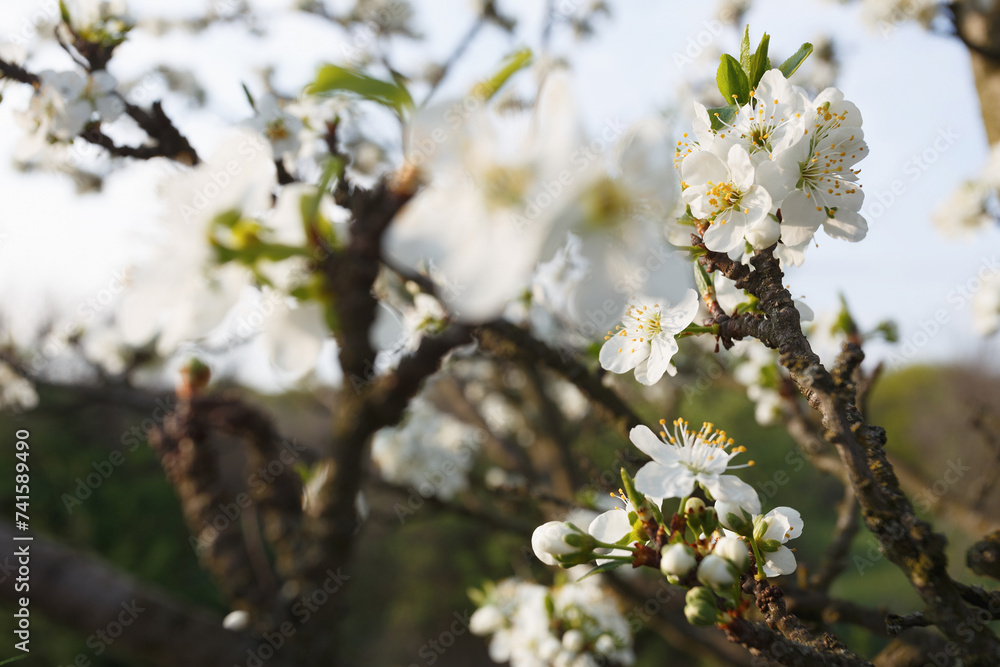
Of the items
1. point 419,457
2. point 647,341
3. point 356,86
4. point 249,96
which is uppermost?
point 356,86

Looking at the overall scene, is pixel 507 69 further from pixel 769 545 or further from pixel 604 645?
pixel 604 645

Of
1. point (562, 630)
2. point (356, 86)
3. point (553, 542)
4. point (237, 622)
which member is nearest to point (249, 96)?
point (356, 86)

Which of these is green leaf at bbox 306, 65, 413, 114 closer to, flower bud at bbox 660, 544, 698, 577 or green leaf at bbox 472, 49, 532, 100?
green leaf at bbox 472, 49, 532, 100

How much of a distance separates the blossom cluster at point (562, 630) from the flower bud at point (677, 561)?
0.94 metres

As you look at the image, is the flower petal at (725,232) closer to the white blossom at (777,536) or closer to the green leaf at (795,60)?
the green leaf at (795,60)

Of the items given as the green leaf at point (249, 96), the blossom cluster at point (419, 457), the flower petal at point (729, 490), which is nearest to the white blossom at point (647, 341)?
the flower petal at point (729, 490)

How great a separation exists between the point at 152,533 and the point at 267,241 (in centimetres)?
632

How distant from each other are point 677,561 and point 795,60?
0.54 metres

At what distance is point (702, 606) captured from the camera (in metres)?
0.55

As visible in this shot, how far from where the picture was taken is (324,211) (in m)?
0.37

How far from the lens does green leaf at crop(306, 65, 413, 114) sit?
12.3 inches

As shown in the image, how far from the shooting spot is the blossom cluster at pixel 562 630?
1.39m

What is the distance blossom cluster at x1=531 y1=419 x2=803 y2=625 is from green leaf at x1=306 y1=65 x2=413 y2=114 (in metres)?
0.41

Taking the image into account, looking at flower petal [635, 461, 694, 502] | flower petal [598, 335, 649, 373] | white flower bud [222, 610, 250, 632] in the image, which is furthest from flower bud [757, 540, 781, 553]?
white flower bud [222, 610, 250, 632]
